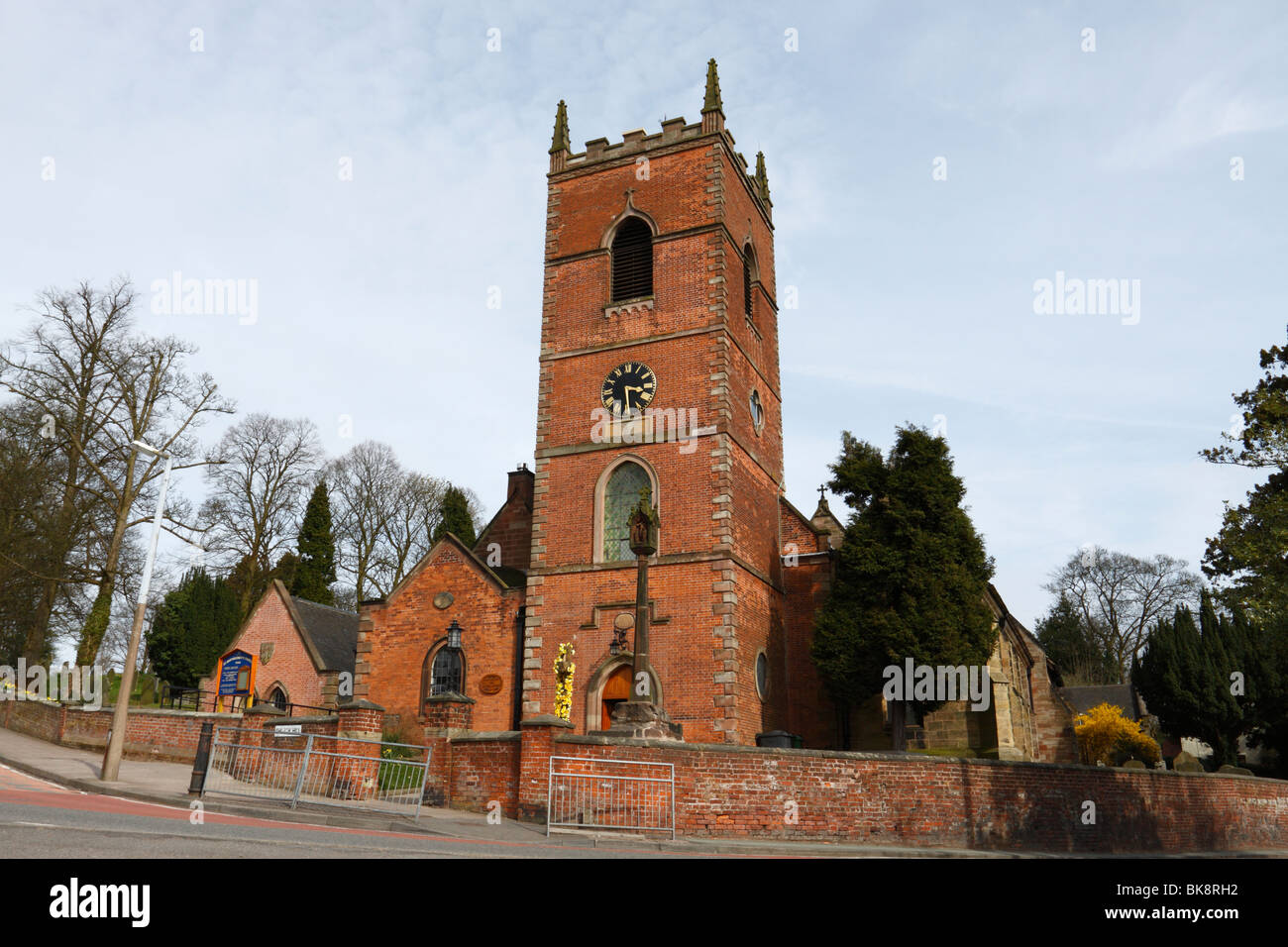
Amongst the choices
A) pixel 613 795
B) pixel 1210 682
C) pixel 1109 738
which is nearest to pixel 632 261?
pixel 613 795

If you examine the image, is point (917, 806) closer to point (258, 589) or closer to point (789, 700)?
point (789, 700)

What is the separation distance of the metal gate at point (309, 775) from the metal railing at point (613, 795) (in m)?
2.27

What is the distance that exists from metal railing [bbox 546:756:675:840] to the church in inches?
232

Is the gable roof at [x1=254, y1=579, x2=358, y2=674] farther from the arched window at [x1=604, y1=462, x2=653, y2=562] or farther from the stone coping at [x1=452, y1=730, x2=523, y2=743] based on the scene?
the stone coping at [x1=452, y1=730, x2=523, y2=743]

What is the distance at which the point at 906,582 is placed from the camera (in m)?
23.1

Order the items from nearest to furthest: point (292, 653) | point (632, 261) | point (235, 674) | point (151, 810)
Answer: point (151, 810) → point (632, 261) → point (292, 653) → point (235, 674)

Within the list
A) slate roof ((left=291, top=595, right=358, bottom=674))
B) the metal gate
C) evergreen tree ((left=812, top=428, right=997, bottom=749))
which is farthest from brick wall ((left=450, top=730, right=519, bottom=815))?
slate roof ((left=291, top=595, right=358, bottom=674))

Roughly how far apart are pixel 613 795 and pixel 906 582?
10.9 metres

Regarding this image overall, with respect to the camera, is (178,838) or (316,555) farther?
(316,555)

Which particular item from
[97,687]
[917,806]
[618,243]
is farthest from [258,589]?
[917,806]

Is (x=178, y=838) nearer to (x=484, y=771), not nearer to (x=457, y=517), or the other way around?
Result: (x=484, y=771)

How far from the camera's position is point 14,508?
28.6 metres

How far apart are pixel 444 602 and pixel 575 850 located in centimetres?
1370
